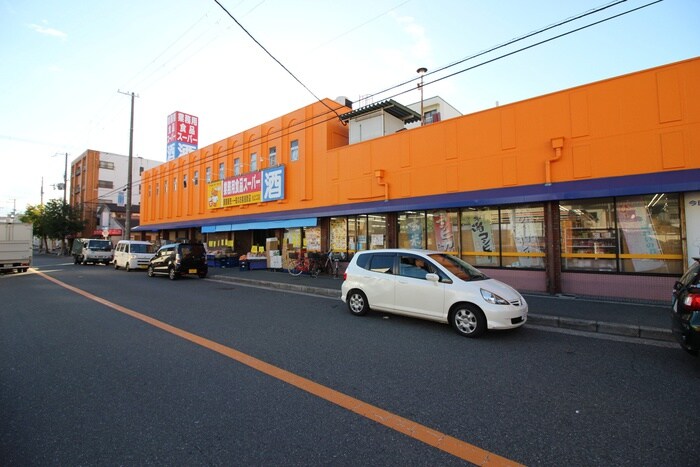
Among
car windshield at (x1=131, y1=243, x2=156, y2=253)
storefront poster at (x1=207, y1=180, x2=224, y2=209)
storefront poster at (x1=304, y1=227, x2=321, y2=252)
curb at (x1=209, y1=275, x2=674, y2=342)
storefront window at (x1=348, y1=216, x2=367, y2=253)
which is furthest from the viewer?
storefront poster at (x1=207, y1=180, x2=224, y2=209)

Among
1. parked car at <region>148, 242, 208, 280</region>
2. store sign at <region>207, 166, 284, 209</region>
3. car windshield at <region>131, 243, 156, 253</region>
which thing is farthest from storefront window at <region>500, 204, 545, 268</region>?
car windshield at <region>131, 243, 156, 253</region>

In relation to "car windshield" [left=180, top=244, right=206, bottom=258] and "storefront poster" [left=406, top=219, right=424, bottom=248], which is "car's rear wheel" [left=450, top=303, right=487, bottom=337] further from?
"car windshield" [left=180, top=244, right=206, bottom=258]

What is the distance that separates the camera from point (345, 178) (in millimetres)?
15891

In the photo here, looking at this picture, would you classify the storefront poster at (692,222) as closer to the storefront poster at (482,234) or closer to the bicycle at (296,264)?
the storefront poster at (482,234)

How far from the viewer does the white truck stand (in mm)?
17469

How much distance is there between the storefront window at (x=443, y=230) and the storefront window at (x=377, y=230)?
208 centimetres

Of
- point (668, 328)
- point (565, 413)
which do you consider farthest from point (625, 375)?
point (668, 328)

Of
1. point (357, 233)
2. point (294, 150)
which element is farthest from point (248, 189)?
point (357, 233)

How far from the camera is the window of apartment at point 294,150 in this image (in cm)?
1864

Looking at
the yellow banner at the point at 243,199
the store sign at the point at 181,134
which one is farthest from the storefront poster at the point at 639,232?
the store sign at the point at 181,134

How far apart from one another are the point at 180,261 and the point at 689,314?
16.6 metres

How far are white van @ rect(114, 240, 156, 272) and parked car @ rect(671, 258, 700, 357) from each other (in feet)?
74.4

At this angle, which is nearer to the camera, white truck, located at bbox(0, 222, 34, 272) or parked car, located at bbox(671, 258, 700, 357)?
parked car, located at bbox(671, 258, 700, 357)

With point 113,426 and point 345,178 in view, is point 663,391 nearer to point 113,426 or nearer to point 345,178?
point 113,426
